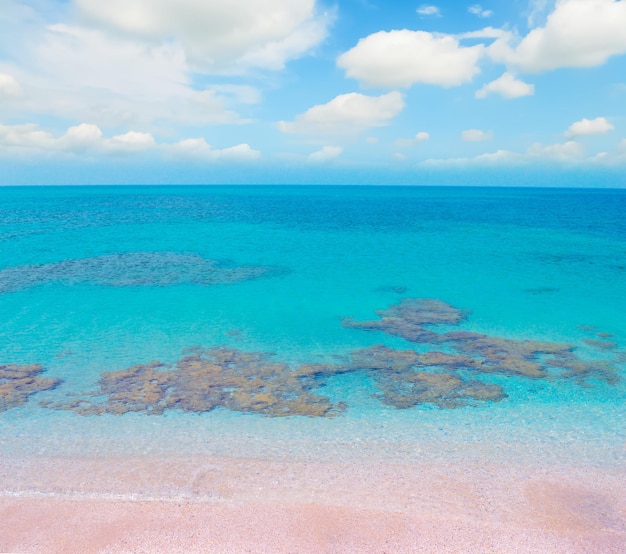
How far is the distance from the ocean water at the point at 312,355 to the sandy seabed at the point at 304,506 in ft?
2.62

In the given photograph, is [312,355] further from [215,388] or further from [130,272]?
[130,272]

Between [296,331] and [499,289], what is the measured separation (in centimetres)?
1503

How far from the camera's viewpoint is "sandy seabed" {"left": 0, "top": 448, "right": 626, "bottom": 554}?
9.30m

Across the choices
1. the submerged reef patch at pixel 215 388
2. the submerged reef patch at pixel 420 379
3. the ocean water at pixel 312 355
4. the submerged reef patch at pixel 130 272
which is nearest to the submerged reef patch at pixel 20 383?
the ocean water at pixel 312 355

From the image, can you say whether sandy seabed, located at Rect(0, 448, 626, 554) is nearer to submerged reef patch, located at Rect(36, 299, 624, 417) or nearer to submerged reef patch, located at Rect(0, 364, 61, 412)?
submerged reef patch, located at Rect(36, 299, 624, 417)

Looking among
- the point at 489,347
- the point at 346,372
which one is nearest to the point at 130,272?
the point at 346,372

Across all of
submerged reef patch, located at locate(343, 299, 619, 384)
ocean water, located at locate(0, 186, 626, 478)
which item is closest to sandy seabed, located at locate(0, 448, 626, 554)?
ocean water, located at locate(0, 186, 626, 478)

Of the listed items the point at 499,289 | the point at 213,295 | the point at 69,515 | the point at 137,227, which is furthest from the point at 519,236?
the point at 69,515

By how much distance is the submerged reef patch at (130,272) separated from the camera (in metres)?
31.4

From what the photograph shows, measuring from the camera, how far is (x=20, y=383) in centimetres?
1642

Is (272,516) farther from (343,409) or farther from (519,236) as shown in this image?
(519,236)

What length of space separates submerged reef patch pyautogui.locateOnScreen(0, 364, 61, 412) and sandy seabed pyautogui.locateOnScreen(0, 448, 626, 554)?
3.74m

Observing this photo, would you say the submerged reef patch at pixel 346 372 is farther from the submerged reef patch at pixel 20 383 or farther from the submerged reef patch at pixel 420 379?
the submerged reef patch at pixel 20 383

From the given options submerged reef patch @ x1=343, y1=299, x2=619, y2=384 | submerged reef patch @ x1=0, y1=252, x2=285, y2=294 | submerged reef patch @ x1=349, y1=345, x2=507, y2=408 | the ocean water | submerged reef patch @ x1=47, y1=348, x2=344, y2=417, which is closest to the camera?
the ocean water
